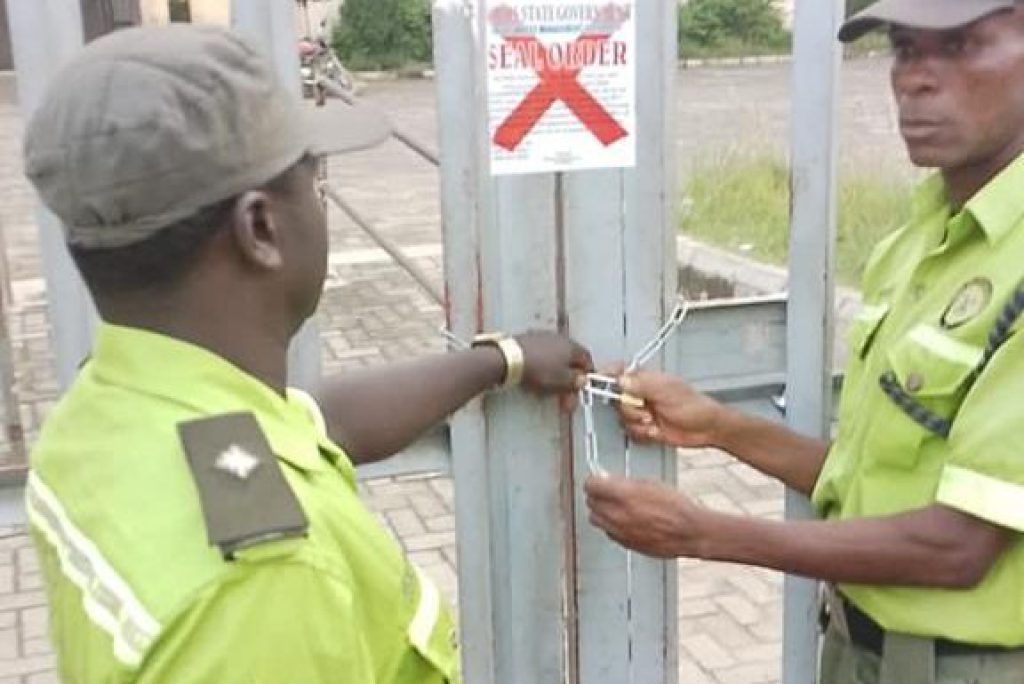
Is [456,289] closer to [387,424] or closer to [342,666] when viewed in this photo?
[387,424]

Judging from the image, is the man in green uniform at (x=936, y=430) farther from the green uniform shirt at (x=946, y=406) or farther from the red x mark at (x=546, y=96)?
the red x mark at (x=546, y=96)

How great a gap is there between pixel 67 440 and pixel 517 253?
2.50 ft

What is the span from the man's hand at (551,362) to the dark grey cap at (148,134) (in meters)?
0.70

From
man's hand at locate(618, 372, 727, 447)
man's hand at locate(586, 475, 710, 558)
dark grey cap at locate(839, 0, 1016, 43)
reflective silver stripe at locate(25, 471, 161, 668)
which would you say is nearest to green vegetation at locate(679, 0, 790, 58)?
dark grey cap at locate(839, 0, 1016, 43)

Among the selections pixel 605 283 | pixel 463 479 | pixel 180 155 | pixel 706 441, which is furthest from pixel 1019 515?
pixel 180 155

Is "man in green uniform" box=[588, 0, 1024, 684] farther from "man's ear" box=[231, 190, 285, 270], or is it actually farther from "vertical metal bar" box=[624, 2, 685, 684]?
"man's ear" box=[231, 190, 285, 270]

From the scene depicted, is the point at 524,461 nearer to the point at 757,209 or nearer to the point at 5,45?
the point at 757,209

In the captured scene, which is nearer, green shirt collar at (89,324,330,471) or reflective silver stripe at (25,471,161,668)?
reflective silver stripe at (25,471,161,668)

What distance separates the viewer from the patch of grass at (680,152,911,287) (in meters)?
2.07

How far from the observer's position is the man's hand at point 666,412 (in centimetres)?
198

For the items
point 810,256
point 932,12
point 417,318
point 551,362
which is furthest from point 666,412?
point 417,318

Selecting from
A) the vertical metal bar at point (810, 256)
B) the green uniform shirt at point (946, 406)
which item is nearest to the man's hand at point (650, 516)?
the green uniform shirt at point (946, 406)

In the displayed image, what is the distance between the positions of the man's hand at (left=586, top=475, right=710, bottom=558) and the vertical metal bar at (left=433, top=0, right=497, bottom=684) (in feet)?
0.60

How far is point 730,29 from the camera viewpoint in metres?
2.01
